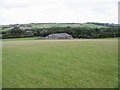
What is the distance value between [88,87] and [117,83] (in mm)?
1412

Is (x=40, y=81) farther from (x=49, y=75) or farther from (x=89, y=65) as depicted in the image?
(x=89, y=65)

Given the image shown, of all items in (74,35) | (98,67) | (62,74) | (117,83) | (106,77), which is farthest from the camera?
(74,35)

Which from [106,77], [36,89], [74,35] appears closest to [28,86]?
[36,89]

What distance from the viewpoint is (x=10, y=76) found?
674 cm

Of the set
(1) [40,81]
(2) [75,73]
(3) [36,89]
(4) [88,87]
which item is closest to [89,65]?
(2) [75,73]

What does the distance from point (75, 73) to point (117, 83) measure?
2130 millimetres

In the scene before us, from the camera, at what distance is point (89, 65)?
827cm

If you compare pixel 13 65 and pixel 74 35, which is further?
pixel 74 35

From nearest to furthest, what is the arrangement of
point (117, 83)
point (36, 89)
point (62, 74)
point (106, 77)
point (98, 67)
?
point (36, 89), point (117, 83), point (106, 77), point (62, 74), point (98, 67)

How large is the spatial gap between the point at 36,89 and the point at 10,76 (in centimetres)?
207

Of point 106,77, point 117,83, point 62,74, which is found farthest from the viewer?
point 62,74

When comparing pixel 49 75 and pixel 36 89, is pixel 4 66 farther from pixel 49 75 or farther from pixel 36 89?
pixel 36 89

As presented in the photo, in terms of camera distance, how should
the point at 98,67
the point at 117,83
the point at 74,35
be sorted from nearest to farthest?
1. the point at 117,83
2. the point at 98,67
3. the point at 74,35

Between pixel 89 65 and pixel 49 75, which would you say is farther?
pixel 89 65
